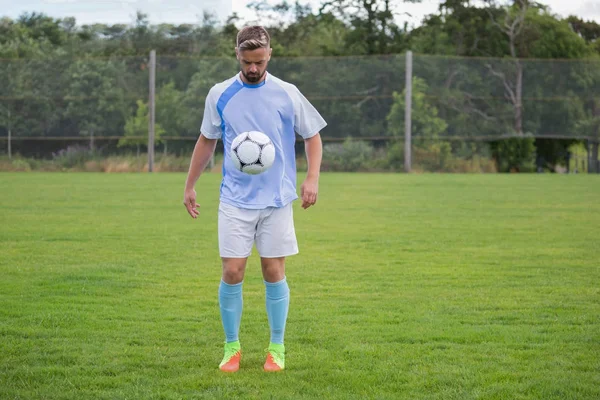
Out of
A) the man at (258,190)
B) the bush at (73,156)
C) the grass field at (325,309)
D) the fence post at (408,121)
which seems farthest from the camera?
the fence post at (408,121)

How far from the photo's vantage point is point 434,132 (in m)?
29.6

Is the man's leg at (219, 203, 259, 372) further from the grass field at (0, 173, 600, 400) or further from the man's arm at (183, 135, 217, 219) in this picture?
the man's arm at (183, 135, 217, 219)

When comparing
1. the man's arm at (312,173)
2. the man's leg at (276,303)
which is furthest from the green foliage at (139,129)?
the man's leg at (276,303)

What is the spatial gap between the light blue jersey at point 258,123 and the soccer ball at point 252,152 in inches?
3.0

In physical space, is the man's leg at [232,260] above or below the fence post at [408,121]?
below

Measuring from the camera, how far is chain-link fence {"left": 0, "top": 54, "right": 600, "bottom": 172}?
96.0 feet

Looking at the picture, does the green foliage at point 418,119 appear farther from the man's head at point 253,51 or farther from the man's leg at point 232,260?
the man's head at point 253,51

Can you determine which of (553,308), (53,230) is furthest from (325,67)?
(553,308)

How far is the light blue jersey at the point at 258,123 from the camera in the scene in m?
4.88

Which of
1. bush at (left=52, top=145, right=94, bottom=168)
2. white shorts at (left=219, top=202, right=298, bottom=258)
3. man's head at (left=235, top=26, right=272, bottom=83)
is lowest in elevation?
white shorts at (left=219, top=202, right=298, bottom=258)

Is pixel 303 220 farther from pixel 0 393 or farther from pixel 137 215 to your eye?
pixel 0 393

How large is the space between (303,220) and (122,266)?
17.4ft

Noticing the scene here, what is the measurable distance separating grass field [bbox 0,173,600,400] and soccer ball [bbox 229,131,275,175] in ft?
3.54

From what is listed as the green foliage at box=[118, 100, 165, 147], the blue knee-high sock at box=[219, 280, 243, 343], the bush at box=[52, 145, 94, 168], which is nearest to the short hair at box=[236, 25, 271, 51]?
the blue knee-high sock at box=[219, 280, 243, 343]
